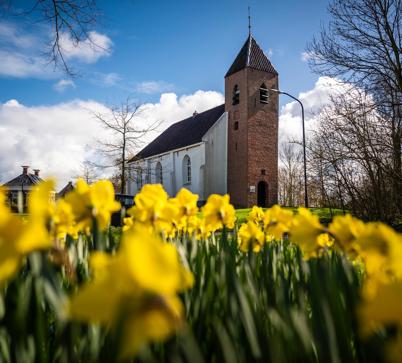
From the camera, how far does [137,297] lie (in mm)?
399

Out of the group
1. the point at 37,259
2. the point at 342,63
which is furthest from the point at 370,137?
the point at 37,259

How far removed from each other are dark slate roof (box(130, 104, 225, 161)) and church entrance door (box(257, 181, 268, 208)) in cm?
603

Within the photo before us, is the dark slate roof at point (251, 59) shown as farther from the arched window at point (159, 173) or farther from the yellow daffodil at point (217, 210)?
the yellow daffodil at point (217, 210)

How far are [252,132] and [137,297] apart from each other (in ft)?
79.6

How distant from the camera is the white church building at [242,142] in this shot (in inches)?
944

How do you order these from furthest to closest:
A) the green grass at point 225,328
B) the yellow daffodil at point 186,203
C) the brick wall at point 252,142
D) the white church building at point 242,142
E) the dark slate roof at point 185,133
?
the dark slate roof at point 185,133 → the white church building at point 242,142 → the brick wall at point 252,142 → the yellow daffodil at point 186,203 → the green grass at point 225,328

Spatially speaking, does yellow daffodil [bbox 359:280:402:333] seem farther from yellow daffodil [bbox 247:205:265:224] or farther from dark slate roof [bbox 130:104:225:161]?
dark slate roof [bbox 130:104:225:161]

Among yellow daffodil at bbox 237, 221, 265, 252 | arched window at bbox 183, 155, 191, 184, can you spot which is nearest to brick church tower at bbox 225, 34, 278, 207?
arched window at bbox 183, 155, 191, 184

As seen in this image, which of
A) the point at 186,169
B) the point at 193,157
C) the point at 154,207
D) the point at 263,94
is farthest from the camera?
the point at 186,169

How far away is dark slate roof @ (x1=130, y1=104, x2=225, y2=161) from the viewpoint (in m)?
27.7

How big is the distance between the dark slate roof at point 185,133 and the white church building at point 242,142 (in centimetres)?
24

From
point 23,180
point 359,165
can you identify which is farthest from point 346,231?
point 23,180

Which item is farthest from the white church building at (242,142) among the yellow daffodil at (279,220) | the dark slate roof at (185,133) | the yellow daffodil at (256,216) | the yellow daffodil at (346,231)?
the yellow daffodil at (346,231)

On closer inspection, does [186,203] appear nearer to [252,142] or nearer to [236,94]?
[252,142]
